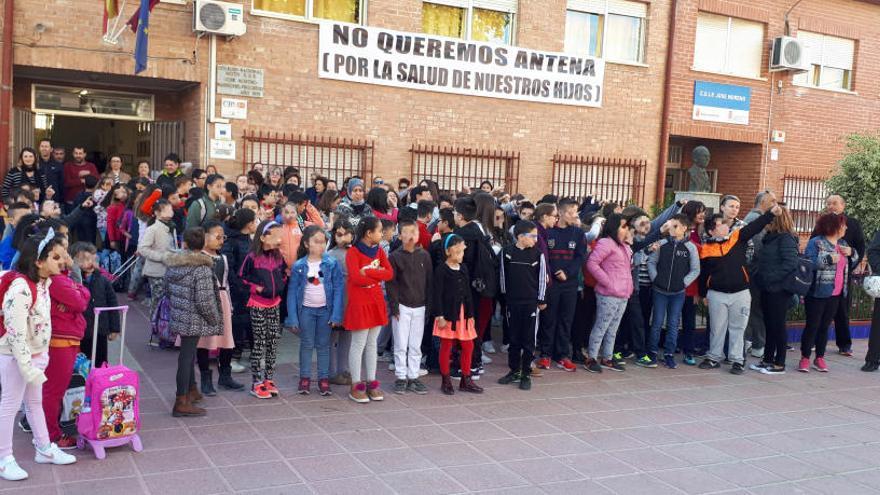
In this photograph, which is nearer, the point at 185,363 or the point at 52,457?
the point at 52,457

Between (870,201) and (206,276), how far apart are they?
12336 millimetres

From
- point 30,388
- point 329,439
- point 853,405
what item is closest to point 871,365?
point 853,405

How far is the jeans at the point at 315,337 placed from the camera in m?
6.92

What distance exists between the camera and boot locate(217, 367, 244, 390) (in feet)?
23.0

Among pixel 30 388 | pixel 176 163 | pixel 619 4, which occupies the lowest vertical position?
pixel 30 388

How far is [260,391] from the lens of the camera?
6832 mm

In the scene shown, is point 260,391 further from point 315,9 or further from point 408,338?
point 315,9

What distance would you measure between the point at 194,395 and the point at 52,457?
1.42m

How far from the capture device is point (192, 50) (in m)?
12.4

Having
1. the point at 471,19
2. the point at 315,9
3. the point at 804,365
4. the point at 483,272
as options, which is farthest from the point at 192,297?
the point at 471,19

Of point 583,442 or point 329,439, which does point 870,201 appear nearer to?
point 583,442

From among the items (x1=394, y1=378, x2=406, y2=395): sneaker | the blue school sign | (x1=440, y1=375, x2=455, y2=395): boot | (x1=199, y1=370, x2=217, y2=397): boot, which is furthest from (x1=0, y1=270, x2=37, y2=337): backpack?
the blue school sign

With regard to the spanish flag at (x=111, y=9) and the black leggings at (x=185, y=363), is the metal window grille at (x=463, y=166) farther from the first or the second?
the black leggings at (x=185, y=363)

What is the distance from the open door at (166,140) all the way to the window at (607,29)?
7.72m
